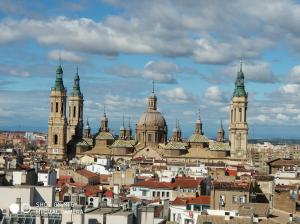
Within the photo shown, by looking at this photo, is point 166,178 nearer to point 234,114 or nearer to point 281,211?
point 281,211

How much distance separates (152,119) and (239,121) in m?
14.9

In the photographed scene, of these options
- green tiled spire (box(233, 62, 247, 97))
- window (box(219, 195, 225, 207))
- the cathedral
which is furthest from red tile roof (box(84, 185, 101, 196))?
green tiled spire (box(233, 62, 247, 97))

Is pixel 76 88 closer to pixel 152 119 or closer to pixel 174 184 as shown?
pixel 152 119

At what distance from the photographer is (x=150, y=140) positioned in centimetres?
12812

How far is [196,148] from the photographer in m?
124

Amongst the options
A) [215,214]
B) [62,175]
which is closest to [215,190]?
[215,214]

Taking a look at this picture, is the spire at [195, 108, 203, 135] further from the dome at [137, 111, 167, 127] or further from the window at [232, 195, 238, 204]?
the window at [232, 195, 238, 204]

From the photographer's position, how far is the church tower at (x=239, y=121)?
121938mm

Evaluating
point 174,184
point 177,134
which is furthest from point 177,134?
point 174,184

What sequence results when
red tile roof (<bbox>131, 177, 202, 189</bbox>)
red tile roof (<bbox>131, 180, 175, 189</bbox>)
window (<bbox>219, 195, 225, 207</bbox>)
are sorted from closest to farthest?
1. window (<bbox>219, 195, 225, 207</bbox>)
2. red tile roof (<bbox>131, 177, 202, 189</bbox>)
3. red tile roof (<bbox>131, 180, 175, 189</bbox>)

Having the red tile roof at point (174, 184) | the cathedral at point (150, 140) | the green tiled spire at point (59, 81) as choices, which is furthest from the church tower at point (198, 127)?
the red tile roof at point (174, 184)

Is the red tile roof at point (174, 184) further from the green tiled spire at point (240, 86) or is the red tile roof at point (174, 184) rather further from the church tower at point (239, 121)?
the green tiled spire at point (240, 86)

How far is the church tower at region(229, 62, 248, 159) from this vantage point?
12194cm

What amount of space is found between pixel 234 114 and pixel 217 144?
6110 millimetres
